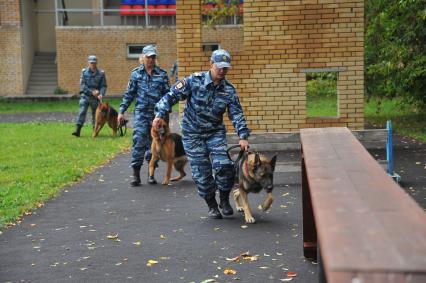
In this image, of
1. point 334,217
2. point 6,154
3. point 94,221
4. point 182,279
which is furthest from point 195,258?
point 6,154

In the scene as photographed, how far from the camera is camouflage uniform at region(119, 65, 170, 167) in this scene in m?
10.8

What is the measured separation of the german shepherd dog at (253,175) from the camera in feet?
25.7

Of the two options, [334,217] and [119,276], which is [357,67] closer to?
[119,276]

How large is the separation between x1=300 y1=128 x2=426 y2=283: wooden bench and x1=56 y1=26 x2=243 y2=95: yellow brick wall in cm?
2954

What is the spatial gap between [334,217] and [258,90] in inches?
423

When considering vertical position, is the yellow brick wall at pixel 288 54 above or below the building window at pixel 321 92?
above

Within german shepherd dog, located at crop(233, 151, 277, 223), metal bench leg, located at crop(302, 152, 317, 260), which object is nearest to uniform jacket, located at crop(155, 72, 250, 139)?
german shepherd dog, located at crop(233, 151, 277, 223)

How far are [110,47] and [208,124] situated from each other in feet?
87.4

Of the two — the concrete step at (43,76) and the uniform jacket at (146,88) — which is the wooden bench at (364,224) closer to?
the uniform jacket at (146,88)

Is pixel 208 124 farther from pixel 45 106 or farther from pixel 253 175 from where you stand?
pixel 45 106

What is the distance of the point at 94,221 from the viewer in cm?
841

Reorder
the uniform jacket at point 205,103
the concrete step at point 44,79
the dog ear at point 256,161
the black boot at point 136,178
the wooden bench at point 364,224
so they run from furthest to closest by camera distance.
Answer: the concrete step at point 44,79, the black boot at point 136,178, the uniform jacket at point 205,103, the dog ear at point 256,161, the wooden bench at point 364,224

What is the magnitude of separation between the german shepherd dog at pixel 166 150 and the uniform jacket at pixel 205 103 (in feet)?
7.99

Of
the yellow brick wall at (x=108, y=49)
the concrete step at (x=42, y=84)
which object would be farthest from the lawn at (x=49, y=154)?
the concrete step at (x=42, y=84)
